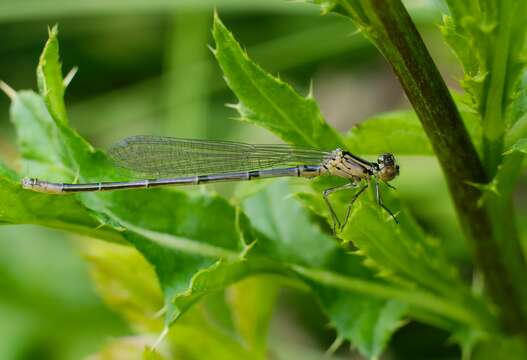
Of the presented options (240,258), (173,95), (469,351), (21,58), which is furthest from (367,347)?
(21,58)

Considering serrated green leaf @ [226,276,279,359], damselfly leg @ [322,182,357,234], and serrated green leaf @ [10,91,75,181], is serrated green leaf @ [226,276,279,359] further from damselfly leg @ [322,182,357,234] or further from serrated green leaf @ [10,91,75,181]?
serrated green leaf @ [10,91,75,181]

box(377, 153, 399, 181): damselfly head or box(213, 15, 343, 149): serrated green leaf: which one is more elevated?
box(213, 15, 343, 149): serrated green leaf

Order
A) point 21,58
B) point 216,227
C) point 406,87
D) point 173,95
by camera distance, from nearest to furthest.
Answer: point 406,87 → point 216,227 → point 173,95 → point 21,58

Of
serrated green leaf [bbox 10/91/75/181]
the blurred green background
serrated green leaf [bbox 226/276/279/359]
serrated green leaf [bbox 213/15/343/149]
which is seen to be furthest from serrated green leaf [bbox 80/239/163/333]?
the blurred green background

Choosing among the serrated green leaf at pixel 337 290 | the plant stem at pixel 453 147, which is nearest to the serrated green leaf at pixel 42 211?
the serrated green leaf at pixel 337 290

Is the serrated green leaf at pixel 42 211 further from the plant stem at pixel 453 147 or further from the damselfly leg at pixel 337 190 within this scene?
the plant stem at pixel 453 147

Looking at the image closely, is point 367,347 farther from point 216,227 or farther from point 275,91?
point 275,91
